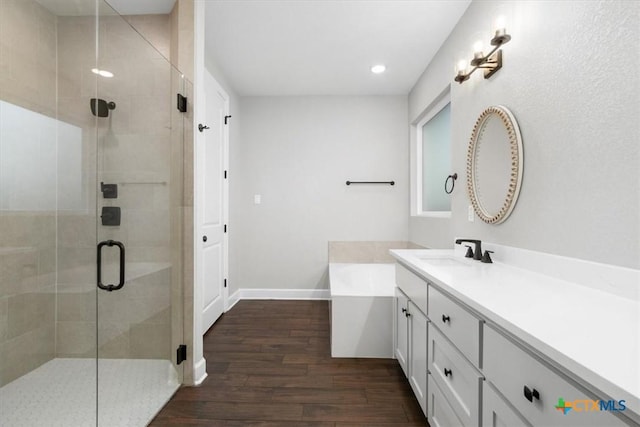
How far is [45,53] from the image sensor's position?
142cm

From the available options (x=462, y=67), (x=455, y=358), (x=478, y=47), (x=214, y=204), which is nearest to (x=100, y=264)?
(x=214, y=204)

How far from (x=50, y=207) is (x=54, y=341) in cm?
63

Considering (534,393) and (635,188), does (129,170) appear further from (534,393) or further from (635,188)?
(635,188)

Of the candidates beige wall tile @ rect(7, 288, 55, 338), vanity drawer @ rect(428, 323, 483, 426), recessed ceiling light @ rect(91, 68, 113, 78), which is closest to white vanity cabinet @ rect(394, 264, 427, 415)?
vanity drawer @ rect(428, 323, 483, 426)

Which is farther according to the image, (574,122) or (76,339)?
(76,339)

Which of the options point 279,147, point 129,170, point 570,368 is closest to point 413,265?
point 570,368

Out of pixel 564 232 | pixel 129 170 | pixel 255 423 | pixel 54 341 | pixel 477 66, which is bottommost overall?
pixel 255 423

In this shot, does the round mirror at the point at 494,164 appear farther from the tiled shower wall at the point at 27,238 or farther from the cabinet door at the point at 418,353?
the tiled shower wall at the point at 27,238

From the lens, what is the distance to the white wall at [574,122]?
3.37 feet

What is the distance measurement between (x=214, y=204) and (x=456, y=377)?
252cm

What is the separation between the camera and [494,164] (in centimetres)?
181

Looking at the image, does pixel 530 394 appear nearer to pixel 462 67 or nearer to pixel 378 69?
pixel 462 67

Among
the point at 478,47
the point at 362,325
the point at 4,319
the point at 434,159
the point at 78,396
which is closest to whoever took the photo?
the point at 4,319

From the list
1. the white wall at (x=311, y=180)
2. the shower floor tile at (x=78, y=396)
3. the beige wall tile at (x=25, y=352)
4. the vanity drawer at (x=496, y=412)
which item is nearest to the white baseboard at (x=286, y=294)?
the white wall at (x=311, y=180)
